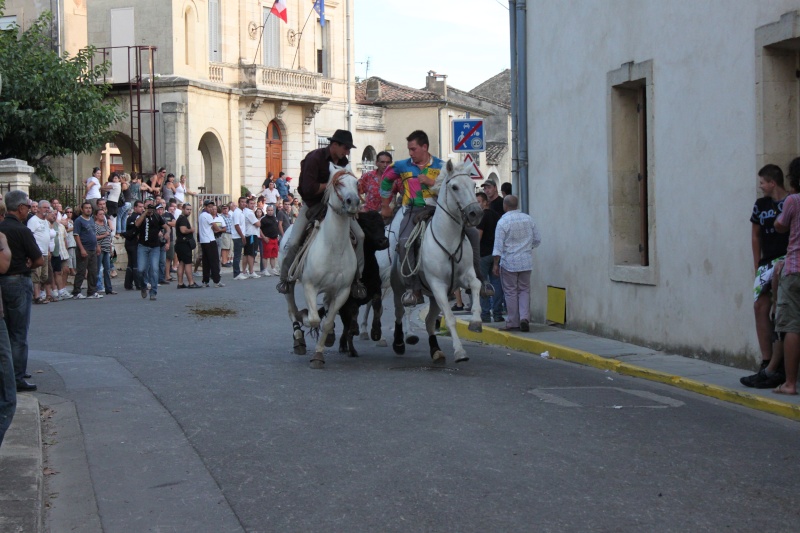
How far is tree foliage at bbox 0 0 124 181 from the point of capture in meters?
31.3

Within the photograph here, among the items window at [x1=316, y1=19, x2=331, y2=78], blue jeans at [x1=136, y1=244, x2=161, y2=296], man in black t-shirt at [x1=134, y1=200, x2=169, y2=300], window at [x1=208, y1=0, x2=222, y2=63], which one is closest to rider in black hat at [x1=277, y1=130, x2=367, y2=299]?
blue jeans at [x1=136, y1=244, x2=161, y2=296]

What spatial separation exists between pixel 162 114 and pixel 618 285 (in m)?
29.5

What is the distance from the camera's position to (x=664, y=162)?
13.0 metres

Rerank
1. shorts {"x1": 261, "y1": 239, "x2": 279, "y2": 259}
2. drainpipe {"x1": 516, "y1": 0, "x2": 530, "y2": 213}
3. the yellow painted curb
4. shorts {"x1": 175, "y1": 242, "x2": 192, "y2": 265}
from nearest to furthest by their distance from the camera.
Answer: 1. the yellow painted curb
2. drainpipe {"x1": 516, "y1": 0, "x2": 530, "y2": 213}
3. shorts {"x1": 175, "y1": 242, "x2": 192, "y2": 265}
4. shorts {"x1": 261, "y1": 239, "x2": 279, "y2": 259}

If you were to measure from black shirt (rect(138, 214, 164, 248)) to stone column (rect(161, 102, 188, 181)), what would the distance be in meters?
17.6

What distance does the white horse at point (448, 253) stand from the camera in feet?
36.9

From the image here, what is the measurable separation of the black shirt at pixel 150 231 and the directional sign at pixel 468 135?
720 cm

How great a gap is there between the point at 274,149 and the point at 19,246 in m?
38.2

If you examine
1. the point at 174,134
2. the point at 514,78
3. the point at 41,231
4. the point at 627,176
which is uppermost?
the point at 174,134

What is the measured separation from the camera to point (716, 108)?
11812 millimetres

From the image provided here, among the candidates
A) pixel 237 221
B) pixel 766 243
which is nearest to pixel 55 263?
pixel 237 221

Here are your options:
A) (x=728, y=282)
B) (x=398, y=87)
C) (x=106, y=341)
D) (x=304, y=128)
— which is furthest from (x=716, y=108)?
(x=398, y=87)

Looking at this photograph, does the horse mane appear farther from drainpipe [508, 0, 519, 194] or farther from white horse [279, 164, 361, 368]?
drainpipe [508, 0, 519, 194]

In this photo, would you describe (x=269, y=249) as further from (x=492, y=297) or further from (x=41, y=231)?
(x=492, y=297)
